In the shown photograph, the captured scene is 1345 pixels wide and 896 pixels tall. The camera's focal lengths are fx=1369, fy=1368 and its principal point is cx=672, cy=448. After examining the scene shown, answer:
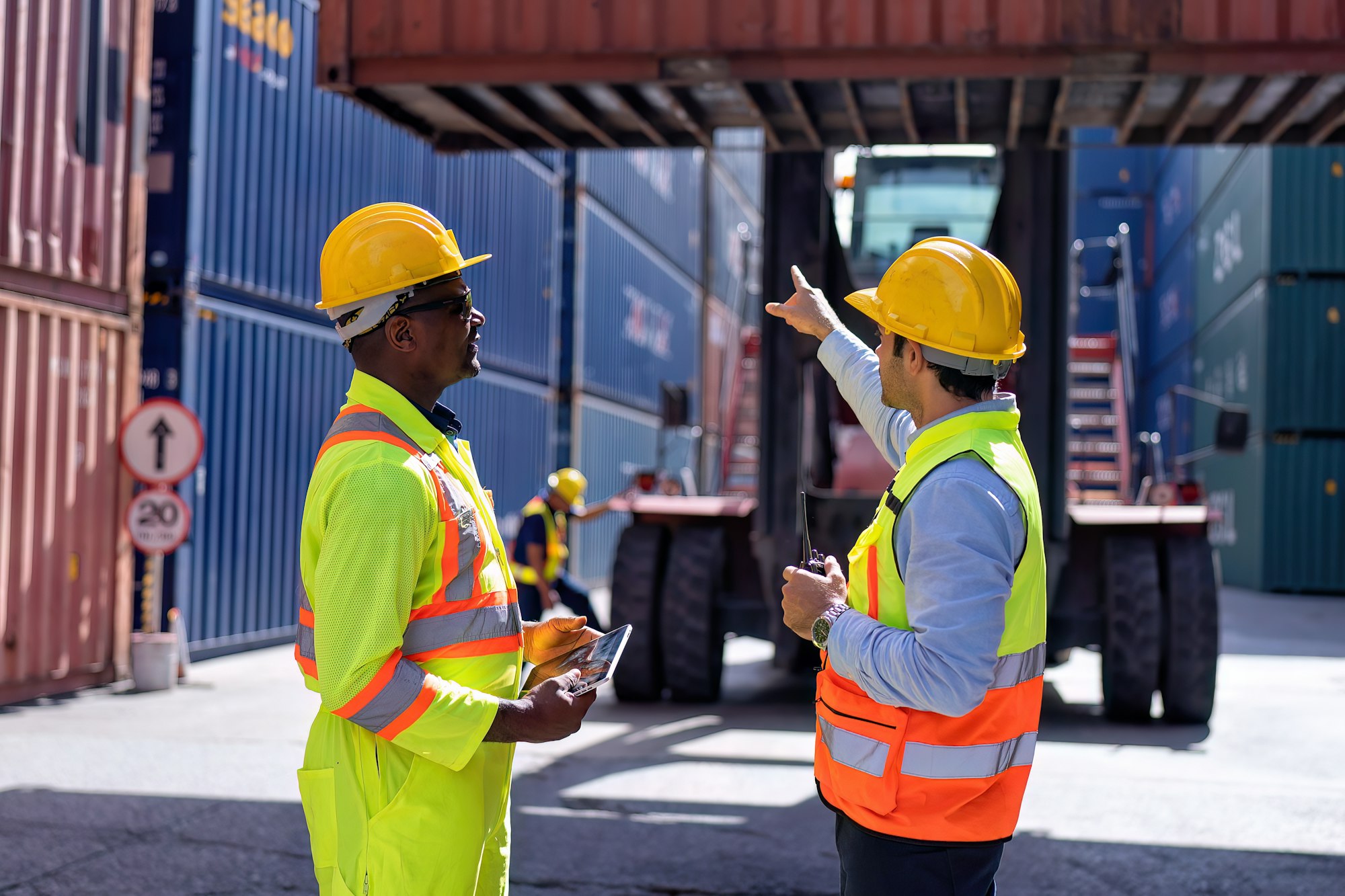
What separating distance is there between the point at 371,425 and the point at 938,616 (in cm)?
98

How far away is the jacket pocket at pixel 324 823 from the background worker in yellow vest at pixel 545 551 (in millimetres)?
7330

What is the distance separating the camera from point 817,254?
26.9ft

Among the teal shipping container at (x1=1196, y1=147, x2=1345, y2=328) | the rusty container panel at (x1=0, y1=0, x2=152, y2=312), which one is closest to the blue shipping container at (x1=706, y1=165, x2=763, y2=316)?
the teal shipping container at (x1=1196, y1=147, x2=1345, y2=328)

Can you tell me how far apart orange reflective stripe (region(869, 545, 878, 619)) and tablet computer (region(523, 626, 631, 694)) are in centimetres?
42

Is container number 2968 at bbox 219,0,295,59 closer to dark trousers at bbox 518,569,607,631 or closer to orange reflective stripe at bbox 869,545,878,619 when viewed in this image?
dark trousers at bbox 518,569,607,631

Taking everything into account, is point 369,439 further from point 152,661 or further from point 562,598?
point 562,598

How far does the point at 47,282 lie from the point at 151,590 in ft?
7.43

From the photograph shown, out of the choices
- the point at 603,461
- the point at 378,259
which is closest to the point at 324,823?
the point at 378,259

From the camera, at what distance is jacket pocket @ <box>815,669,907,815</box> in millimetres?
2301

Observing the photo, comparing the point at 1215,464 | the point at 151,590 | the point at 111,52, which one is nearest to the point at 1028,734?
the point at 151,590

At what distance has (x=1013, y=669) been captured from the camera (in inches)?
91.2

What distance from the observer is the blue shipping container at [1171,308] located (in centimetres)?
2842

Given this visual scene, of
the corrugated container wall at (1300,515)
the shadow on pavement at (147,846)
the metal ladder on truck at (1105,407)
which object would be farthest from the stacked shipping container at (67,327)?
the corrugated container wall at (1300,515)

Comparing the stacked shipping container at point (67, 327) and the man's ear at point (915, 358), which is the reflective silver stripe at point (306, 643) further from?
the stacked shipping container at point (67, 327)
